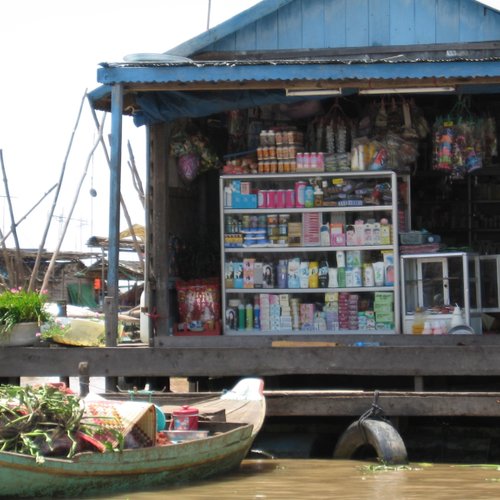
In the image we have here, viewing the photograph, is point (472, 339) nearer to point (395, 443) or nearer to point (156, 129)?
point (395, 443)

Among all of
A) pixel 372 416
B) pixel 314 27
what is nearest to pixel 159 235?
pixel 314 27

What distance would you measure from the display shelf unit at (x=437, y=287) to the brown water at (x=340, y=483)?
2345 mm

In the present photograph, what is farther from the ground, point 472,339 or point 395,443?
point 472,339

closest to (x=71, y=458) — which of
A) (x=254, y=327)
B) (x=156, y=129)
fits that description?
(x=254, y=327)

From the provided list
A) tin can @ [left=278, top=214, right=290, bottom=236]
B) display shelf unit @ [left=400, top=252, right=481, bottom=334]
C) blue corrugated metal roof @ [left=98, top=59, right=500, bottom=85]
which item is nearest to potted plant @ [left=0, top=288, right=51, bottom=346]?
blue corrugated metal roof @ [left=98, top=59, right=500, bottom=85]

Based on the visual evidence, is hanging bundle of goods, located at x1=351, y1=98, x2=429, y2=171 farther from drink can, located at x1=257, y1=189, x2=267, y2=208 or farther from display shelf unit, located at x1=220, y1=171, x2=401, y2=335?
drink can, located at x1=257, y1=189, x2=267, y2=208

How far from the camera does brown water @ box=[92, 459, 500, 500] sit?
9.54 meters

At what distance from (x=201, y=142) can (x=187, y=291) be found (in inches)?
74.9

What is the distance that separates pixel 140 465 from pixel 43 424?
3.00ft

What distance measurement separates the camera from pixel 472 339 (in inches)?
480

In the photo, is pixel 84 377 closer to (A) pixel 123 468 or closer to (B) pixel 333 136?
(A) pixel 123 468

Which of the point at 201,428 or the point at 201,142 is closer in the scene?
the point at 201,428

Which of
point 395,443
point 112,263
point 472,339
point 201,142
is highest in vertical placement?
point 201,142

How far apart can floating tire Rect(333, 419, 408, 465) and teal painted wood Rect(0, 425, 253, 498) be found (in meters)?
1.17
